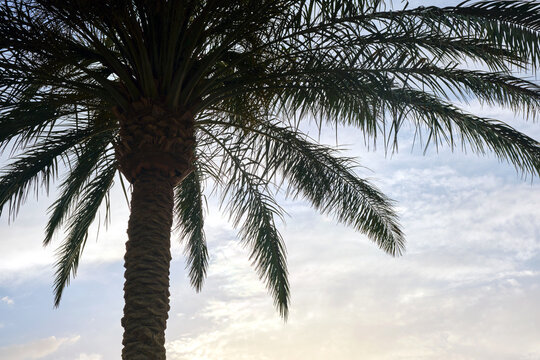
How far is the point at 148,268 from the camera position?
6477mm

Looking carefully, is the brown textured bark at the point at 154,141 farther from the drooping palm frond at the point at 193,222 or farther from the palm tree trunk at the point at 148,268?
the drooping palm frond at the point at 193,222

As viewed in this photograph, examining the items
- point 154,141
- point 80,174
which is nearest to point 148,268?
point 154,141

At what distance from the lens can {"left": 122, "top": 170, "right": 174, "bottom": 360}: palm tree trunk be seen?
617 centimetres

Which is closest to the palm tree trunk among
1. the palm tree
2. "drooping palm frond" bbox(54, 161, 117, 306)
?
the palm tree

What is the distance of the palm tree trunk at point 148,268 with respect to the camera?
617 centimetres

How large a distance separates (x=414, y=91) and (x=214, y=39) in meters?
2.80

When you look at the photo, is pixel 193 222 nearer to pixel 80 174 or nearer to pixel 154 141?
pixel 80 174

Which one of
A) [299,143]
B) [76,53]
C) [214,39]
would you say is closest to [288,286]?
[299,143]

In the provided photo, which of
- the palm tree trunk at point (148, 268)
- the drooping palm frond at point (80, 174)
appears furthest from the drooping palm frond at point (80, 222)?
the palm tree trunk at point (148, 268)

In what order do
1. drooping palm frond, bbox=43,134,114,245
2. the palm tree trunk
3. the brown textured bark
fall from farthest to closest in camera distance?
1. drooping palm frond, bbox=43,134,114,245
2. the brown textured bark
3. the palm tree trunk

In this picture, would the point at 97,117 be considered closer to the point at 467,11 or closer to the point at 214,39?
the point at 214,39

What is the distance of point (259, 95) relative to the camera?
27.4 ft

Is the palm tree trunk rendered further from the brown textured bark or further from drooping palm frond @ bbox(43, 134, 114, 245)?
drooping palm frond @ bbox(43, 134, 114, 245)

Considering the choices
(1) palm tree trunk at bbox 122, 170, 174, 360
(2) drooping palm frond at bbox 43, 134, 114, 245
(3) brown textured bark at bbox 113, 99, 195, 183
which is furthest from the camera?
(2) drooping palm frond at bbox 43, 134, 114, 245
